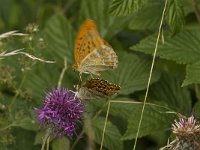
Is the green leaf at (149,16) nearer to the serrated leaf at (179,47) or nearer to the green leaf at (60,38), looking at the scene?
the serrated leaf at (179,47)

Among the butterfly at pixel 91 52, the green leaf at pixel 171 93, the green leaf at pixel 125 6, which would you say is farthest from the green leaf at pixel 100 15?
the green leaf at pixel 125 6

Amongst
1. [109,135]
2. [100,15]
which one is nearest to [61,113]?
[109,135]

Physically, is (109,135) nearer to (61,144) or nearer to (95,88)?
(61,144)

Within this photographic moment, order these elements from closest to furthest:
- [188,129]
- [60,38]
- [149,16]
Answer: [188,129], [149,16], [60,38]

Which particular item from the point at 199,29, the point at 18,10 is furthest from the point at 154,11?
the point at 18,10

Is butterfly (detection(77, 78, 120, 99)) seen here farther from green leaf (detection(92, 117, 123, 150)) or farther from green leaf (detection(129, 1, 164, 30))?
green leaf (detection(129, 1, 164, 30))

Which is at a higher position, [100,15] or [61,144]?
[100,15]

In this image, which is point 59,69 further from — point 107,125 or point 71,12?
point 71,12
